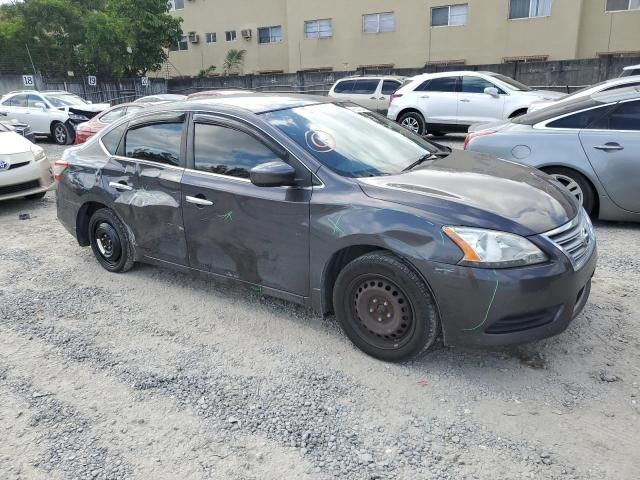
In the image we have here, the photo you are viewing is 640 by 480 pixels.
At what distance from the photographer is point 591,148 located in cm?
538

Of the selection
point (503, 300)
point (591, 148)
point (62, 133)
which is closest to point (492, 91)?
point (591, 148)

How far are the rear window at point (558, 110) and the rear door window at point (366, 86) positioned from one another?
10.3m

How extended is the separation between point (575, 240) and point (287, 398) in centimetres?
197

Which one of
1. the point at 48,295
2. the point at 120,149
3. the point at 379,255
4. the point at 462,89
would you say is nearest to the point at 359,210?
the point at 379,255

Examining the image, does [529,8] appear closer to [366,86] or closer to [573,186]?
[366,86]

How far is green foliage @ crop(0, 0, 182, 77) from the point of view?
26688mm

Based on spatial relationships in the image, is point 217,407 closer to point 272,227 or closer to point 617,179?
point 272,227

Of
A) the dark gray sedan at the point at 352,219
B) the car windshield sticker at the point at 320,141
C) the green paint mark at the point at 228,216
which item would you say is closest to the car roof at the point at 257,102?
the dark gray sedan at the point at 352,219

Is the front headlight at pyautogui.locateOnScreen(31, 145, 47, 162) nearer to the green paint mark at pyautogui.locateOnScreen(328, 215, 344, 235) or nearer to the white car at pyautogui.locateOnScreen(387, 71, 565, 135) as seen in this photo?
the green paint mark at pyautogui.locateOnScreen(328, 215, 344, 235)

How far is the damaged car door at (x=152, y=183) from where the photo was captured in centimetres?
414

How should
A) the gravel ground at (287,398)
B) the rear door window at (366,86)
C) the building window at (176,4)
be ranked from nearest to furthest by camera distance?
the gravel ground at (287,398) < the rear door window at (366,86) < the building window at (176,4)

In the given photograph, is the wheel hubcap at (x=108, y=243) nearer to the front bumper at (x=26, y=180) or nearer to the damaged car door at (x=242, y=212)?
the damaged car door at (x=242, y=212)

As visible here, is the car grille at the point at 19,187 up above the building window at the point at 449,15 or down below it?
below

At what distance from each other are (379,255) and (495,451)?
1.23m
